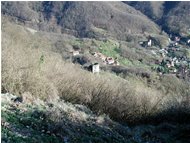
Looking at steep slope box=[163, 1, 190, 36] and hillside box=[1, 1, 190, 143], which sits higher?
hillside box=[1, 1, 190, 143]

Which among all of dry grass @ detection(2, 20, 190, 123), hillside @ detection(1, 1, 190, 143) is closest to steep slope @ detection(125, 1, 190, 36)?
hillside @ detection(1, 1, 190, 143)

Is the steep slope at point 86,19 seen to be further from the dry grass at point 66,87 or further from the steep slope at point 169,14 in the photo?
the dry grass at point 66,87

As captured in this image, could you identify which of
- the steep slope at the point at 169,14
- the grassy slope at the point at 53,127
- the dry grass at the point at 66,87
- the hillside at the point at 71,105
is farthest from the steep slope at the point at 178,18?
the grassy slope at the point at 53,127

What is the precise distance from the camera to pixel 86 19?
15588 cm

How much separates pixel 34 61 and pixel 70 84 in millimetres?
3022

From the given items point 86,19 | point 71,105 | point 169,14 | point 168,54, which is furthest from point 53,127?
point 169,14

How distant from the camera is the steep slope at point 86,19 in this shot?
149000 mm

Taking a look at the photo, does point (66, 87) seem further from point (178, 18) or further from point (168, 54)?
point (178, 18)

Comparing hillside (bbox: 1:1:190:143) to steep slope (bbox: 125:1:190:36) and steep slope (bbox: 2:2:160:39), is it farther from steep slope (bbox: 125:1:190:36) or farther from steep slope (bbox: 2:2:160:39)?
steep slope (bbox: 125:1:190:36)

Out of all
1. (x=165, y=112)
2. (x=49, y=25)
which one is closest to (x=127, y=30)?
(x=49, y=25)

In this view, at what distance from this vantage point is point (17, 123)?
11.0m

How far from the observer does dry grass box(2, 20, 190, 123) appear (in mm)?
16719

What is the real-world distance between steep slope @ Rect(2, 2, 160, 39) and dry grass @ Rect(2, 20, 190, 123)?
119 metres

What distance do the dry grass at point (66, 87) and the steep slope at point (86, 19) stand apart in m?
119
